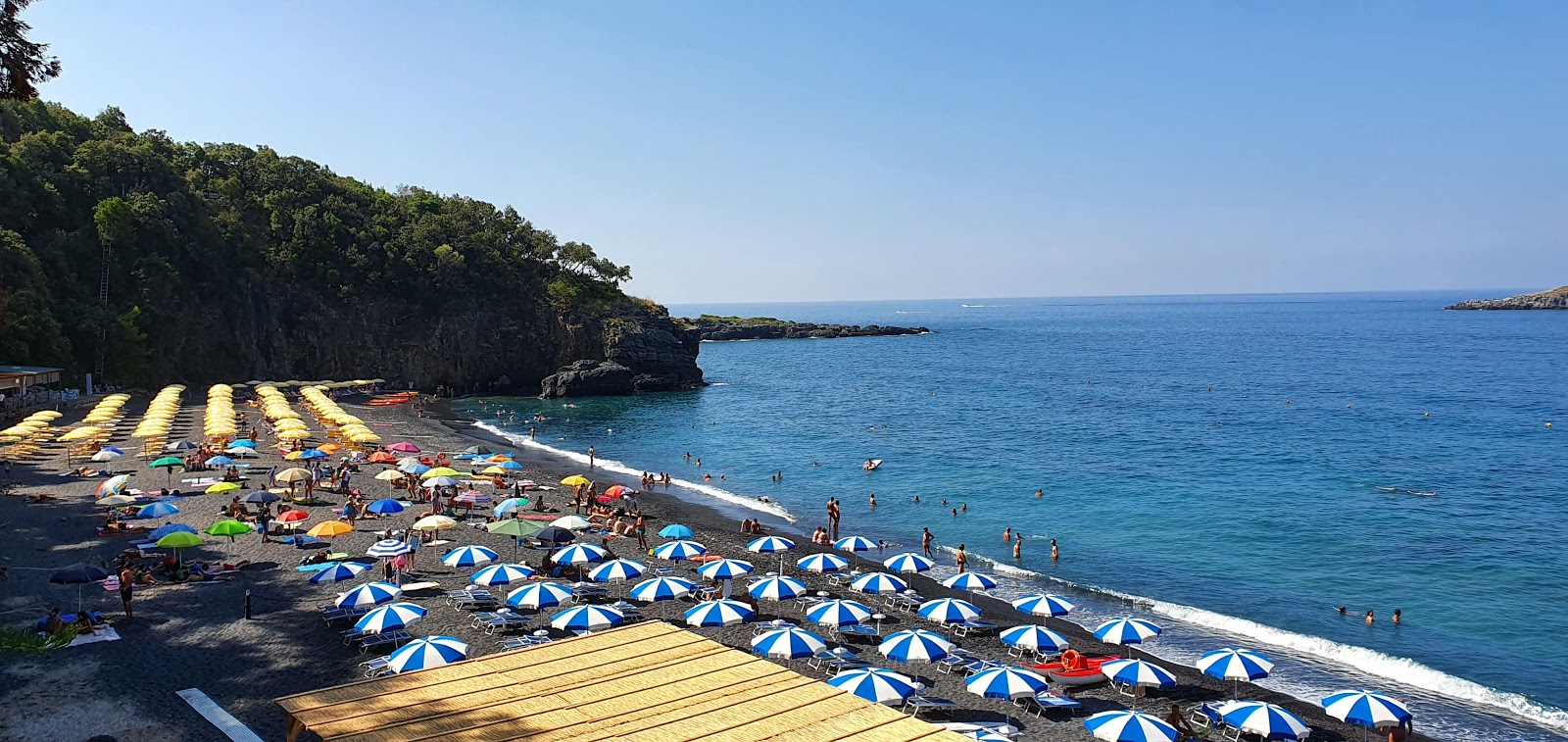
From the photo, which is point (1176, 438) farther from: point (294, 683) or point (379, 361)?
point (379, 361)

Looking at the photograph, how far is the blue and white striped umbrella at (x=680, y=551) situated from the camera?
25.6 metres

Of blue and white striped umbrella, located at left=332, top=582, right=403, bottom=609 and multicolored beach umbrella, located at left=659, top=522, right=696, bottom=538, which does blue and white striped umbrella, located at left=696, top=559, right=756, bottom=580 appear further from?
blue and white striped umbrella, located at left=332, top=582, right=403, bottom=609

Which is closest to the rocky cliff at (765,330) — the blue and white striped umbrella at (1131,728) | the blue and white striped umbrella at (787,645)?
the blue and white striped umbrella at (787,645)

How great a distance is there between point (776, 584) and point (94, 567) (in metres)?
15.1

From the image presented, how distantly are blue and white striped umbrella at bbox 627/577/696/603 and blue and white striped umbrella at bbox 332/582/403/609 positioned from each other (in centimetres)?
530

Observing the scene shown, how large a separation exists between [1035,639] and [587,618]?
31.0ft

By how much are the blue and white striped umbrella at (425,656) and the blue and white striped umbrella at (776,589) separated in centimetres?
768

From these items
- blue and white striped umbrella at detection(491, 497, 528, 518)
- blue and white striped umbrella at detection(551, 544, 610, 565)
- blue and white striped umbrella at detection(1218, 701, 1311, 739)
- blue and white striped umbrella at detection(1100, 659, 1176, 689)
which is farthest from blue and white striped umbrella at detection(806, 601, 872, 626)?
blue and white striped umbrella at detection(491, 497, 528, 518)

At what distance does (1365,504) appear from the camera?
3938cm

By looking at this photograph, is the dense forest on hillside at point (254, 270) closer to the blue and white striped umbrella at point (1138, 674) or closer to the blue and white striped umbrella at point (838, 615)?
the blue and white striped umbrella at point (838, 615)

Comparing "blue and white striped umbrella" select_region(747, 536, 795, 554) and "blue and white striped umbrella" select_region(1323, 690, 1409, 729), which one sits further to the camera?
"blue and white striped umbrella" select_region(747, 536, 795, 554)

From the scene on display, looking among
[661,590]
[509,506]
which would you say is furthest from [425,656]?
[509,506]

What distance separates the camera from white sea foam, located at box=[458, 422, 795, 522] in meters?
40.6

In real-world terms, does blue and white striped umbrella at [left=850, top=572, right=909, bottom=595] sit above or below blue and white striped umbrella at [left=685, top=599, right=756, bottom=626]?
below
